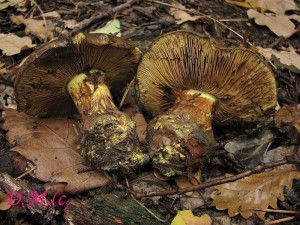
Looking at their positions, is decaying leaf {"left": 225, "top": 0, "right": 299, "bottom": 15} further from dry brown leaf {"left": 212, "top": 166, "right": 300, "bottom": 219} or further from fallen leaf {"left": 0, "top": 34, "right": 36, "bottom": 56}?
fallen leaf {"left": 0, "top": 34, "right": 36, "bottom": 56}

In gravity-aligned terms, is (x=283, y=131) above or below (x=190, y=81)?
below

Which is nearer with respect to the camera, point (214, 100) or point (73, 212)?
point (73, 212)

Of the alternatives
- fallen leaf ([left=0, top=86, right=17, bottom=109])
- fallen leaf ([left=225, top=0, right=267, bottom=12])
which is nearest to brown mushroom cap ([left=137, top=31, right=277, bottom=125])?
fallen leaf ([left=0, top=86, right=17, bottom=109])

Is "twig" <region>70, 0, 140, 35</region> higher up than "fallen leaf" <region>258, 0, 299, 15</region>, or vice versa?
"fallen leaf" <region>258, 0, 299, 15</region>

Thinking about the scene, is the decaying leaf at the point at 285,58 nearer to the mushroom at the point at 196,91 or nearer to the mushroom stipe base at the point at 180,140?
the mushroom at the point at 196,91

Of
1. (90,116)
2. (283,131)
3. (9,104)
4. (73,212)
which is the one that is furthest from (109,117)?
(283,131)

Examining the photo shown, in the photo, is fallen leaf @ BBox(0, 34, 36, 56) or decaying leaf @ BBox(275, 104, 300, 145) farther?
fallen leaf @ BBox(0, 34, 36, 56)

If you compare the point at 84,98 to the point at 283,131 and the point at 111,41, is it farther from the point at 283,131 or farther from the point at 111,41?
the point at 283,131
